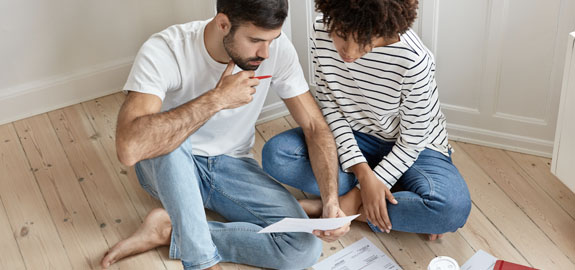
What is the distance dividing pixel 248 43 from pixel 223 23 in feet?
0.27

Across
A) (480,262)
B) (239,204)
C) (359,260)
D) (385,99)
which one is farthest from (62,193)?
(480,262)

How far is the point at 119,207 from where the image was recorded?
2.14 meters

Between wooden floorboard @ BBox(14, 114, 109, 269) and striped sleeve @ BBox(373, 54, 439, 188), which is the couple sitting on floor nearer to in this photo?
striped sleeve @ BBox(373, 54, 439, 188)

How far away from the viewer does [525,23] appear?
2049 mm

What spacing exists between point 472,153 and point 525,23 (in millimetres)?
490

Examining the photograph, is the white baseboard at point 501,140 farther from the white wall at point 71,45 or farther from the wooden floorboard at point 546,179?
the white wall at point 71,45

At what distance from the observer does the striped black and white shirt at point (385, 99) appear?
1.76 metres

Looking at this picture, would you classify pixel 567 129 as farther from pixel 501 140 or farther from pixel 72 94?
pixel 72 94

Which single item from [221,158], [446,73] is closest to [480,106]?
[446,73]

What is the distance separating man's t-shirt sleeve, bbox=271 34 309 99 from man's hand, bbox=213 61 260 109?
0.57 feet

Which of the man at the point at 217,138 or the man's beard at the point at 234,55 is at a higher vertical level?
the man's beard at the point at 234,55

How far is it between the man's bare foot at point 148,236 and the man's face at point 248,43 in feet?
1.70

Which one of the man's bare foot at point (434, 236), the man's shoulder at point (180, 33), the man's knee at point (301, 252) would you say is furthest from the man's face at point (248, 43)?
the man's bare foot at point (434, 236)

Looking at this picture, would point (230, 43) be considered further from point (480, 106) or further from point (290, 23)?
point (480, 106)
